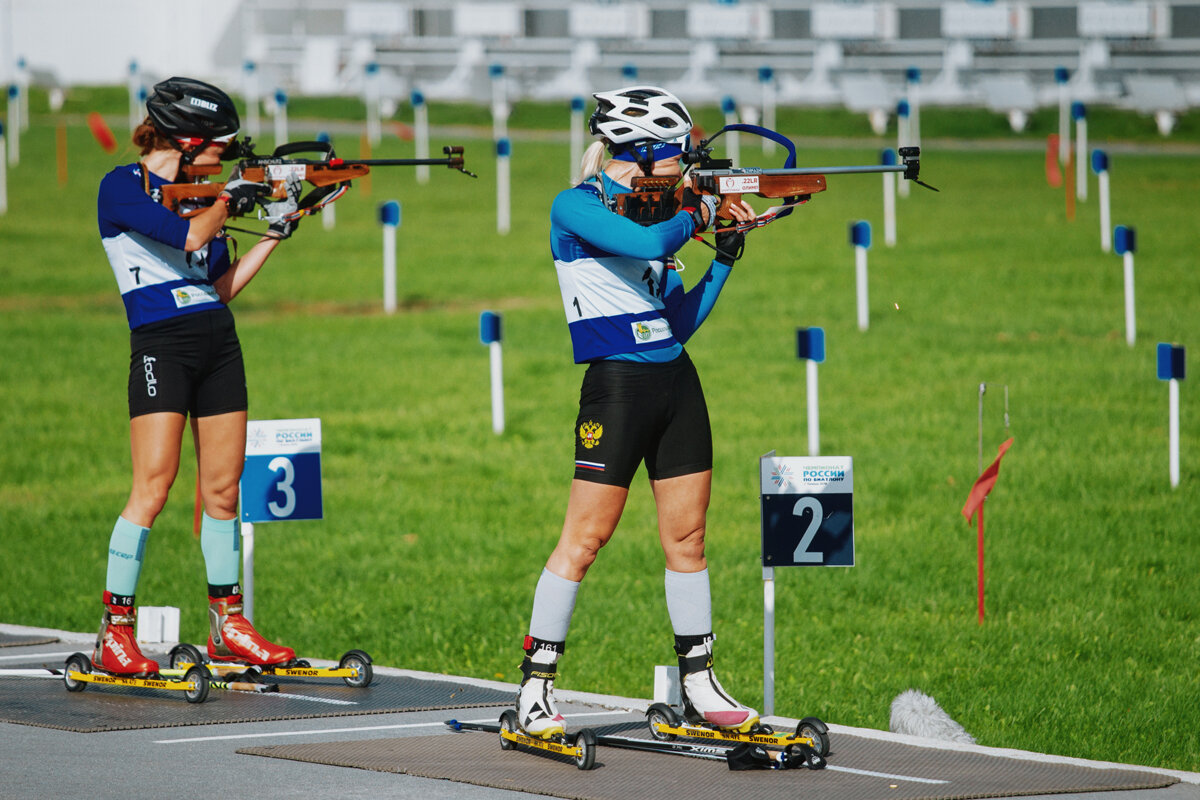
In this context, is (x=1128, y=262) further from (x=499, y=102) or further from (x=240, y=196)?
(x=499, y=102)

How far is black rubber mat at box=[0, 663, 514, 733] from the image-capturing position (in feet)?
22.0

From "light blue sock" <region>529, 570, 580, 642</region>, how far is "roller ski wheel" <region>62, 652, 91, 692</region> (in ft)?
7.06

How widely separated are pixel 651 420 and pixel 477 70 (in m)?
41.0

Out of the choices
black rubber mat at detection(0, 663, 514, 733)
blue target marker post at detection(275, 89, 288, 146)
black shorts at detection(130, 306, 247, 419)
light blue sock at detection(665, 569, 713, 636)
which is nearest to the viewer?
light blue sock at detection(665, 569, 713, 636)

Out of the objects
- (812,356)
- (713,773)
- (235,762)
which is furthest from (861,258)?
(235,762)

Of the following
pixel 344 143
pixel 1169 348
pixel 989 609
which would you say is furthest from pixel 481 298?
pixel 344 143

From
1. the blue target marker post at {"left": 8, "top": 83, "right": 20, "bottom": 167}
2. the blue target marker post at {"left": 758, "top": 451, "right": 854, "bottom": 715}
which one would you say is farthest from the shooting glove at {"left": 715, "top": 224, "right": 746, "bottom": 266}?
the blue target marker post at {"left": 8, "top": 83, "right": 20, "bottom": 167}

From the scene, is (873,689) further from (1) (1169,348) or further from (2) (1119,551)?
(1) (1169,348)

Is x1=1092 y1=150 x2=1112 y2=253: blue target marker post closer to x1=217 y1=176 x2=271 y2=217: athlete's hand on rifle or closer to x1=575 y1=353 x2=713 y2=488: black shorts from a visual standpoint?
x1=217 y1=176 x2=271 y2=217: athlete's hand on rifle

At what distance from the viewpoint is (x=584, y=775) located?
5965mm

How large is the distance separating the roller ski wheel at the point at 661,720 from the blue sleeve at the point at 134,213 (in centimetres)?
262

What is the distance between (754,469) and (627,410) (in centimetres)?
664

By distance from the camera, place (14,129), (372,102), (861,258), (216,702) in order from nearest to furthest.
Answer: (216,702)
(861,258)
(372,102)
(14,129)

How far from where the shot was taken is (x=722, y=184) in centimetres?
616
